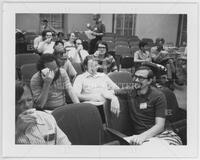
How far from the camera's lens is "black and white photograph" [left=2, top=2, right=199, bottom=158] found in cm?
196

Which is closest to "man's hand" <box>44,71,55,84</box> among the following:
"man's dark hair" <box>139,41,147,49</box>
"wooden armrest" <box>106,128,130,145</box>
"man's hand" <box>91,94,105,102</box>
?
"man's hand" <box>91,94,105,102</box>

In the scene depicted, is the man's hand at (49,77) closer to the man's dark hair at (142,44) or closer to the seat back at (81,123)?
the seat back at (81,123)

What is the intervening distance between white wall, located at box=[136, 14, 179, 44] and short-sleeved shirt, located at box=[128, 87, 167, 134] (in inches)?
15.0

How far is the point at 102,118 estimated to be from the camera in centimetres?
198

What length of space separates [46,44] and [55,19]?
18 cm

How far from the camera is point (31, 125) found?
1.96 meters

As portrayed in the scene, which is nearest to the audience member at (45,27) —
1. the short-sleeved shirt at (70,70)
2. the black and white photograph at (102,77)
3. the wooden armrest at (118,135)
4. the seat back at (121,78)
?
the black and white photograph at (102,77)

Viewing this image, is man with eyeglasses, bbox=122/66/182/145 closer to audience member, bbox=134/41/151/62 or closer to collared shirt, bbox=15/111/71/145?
audience member, bbox=134/41/151/62

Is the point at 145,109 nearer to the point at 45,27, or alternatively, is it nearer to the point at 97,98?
the point at 97,98

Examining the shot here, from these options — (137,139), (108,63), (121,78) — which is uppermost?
(108,63)

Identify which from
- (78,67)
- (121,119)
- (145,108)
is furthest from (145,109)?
(78,67)

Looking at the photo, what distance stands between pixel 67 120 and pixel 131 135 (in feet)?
1.53
